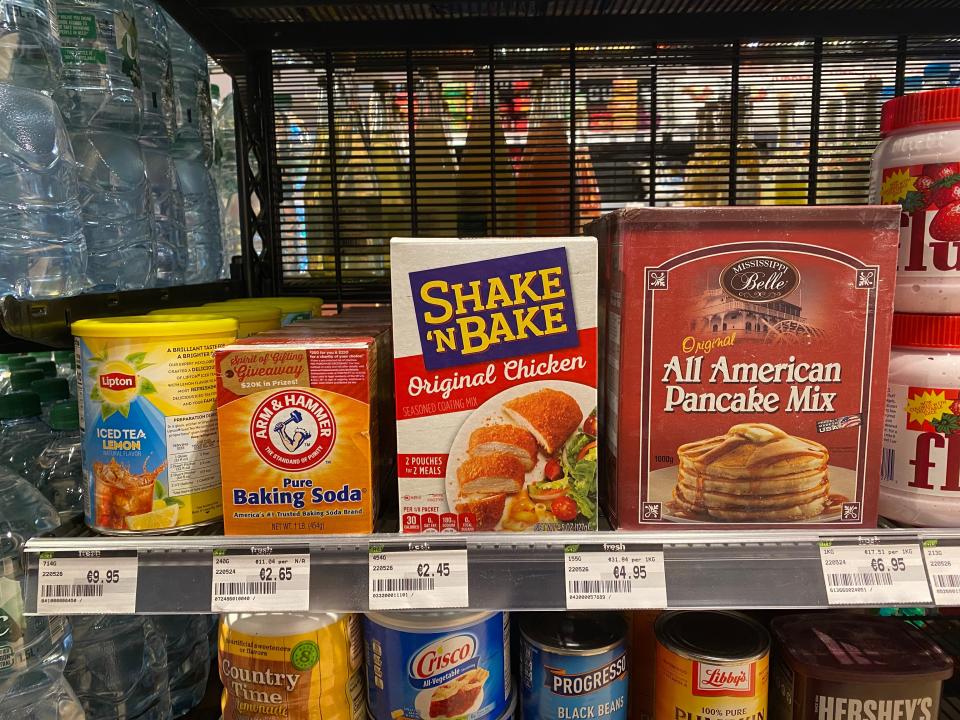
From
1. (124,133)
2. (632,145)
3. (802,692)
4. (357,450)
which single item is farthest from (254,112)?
(802,692)

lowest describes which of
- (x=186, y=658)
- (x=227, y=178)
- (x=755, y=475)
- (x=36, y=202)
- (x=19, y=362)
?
(x=186, y=658)

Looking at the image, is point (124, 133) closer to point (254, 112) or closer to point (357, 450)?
point (254, 112)

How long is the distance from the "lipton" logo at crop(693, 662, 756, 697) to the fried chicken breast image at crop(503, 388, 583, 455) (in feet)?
1.20

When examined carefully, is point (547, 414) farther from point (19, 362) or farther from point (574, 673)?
point (19, 362)

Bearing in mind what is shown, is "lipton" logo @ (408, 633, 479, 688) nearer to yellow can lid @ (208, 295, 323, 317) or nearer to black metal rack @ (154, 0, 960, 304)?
yellow can lid @ (208, 295, 323, 317)

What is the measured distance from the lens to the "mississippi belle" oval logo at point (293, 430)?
0.86 m

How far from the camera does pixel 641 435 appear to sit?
0.88m

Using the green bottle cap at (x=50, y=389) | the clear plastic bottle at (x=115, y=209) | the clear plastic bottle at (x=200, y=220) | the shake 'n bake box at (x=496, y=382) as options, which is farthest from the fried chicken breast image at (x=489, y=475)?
the clear plastic bottle at (x=200, y=220)

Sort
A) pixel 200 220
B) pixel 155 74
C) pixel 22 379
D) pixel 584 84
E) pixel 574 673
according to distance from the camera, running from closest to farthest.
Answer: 1. pixel 574 673
2. pixel 22 379
3. pixel 584 84
4. pixel 155 74
5. pixel 200 220

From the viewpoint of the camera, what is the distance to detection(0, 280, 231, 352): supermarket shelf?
867 millimetres

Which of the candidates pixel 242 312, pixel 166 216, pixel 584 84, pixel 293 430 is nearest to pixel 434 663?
pixel 293 430

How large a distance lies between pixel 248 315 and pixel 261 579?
1.33 feet

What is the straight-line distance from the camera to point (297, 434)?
864 millimetres

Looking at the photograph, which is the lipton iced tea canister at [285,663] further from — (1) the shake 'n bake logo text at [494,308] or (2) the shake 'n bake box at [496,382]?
(1) the shake 'n bake logo text at [494,308]
